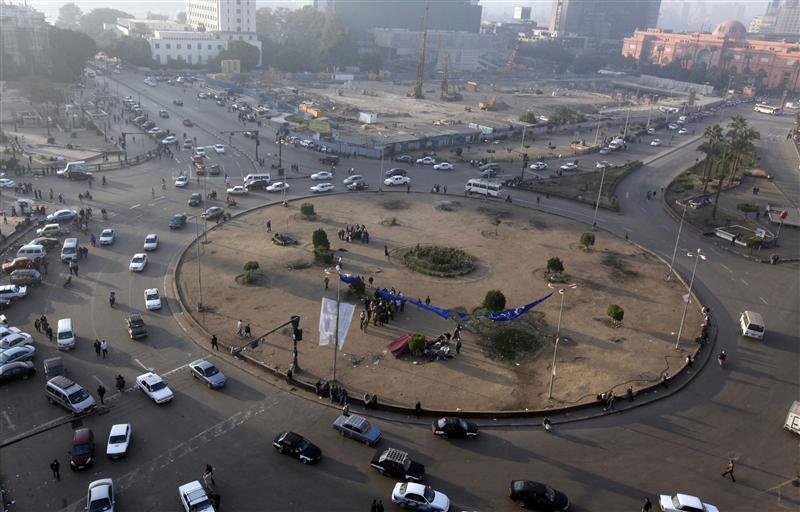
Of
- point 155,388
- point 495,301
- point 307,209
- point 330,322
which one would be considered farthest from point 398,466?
point 307,209

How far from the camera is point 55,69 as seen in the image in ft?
379

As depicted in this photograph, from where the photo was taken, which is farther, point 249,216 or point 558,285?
point 249,216

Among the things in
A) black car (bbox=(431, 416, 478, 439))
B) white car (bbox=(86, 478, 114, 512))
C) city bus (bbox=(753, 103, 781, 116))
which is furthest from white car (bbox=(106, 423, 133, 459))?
city bus (bbox=(753, 103, 781, 116))

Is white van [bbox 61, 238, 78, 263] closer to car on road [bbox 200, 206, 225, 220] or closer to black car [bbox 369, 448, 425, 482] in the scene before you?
car on road [bbox 200, 206, 225, 220]

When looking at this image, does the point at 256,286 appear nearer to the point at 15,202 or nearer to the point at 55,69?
the point at 15,202

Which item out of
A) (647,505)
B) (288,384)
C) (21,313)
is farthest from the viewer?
(21,313)

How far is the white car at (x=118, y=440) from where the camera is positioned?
24484 mm

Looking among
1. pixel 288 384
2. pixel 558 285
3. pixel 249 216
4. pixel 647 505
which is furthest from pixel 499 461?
pixel 249 216

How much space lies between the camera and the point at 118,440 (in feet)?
81.8

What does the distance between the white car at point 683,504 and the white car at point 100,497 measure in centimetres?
2127

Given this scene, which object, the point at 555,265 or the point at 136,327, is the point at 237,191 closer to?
the point at 136,327

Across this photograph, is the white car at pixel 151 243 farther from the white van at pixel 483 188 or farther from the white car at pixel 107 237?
the white van at pixel 483 188

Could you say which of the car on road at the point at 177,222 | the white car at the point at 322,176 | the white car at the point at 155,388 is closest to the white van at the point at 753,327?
the white car at the point at 155,388

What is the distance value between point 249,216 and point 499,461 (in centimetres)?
3790
